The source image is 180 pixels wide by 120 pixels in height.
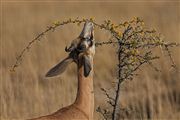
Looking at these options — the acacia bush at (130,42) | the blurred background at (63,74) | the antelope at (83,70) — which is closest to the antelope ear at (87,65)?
the antelope at (83,70)

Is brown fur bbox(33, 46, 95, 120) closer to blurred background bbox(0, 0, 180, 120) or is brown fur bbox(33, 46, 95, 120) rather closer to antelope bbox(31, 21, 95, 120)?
antelope bbox(31, 21, 95, 120)

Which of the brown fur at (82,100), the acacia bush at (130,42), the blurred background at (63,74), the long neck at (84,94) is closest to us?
the brown fur at (82,100)

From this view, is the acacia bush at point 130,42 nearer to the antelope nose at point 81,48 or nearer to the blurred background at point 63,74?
the antelope nose at point 81,48

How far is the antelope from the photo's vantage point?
6113 mm

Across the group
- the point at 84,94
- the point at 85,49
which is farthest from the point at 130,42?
the point at 84,94

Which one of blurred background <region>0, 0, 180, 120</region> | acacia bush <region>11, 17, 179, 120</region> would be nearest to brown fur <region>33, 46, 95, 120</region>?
acacia bush <region>11, 17, 179, 120</region>

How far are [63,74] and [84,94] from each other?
Result: 18.1 ft

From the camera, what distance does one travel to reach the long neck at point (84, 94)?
20.4 feet

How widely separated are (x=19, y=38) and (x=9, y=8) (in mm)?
6182

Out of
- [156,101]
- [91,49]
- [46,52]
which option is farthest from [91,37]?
[46,52]

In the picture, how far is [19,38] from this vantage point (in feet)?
49.2

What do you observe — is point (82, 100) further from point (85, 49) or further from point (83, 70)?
point (85, 49)

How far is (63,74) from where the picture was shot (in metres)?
11.8

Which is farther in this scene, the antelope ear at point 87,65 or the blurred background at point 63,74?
the blurred background at point 63,74
